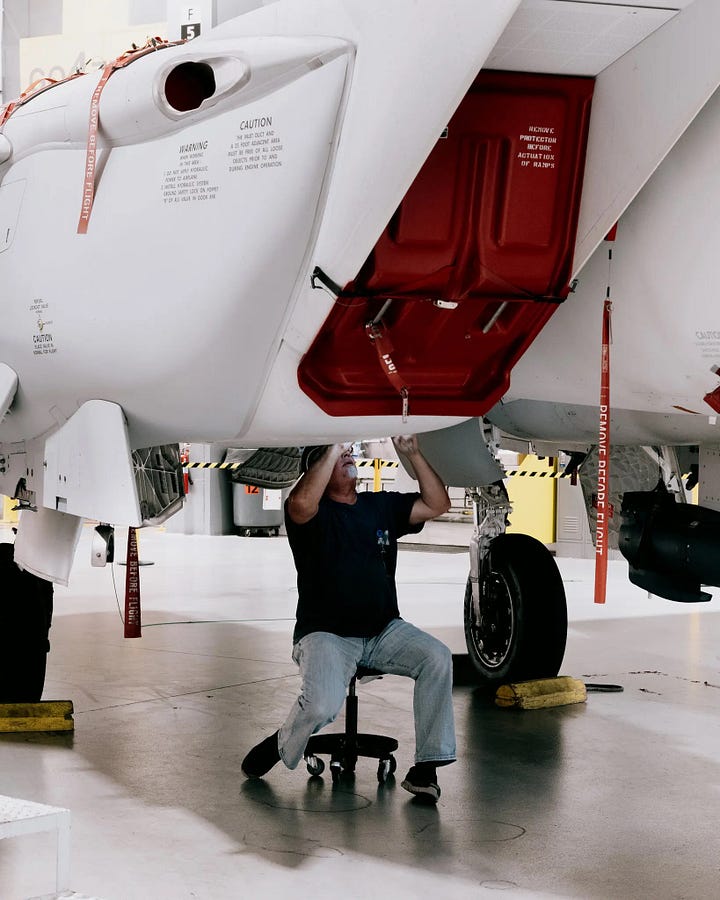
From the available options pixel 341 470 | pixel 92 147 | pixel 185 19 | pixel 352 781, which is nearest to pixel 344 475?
pixel 341 470

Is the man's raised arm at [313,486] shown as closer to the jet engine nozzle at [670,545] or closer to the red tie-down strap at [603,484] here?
the red tie-down strap at [603,484]

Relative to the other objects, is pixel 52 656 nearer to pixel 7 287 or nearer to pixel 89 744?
pixel 89 744

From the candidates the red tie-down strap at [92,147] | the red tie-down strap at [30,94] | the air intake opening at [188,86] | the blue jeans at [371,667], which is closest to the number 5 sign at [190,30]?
the red tie-down strap at [30,94]

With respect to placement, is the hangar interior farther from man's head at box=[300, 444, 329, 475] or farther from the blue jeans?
man's head at box=[300, 444, 329, 475]

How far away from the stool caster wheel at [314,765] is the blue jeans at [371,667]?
0.29m

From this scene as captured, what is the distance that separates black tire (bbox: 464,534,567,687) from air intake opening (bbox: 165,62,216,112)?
359cm

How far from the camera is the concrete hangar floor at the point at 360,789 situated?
13.0 feet

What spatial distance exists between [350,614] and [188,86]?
6.93ft

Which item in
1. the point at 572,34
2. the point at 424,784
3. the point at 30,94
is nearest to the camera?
the point at 572,34

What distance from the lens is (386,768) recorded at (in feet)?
17.0

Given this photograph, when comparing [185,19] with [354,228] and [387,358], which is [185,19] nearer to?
[387,358]

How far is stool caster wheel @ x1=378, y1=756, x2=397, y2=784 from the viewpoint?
5133 mm

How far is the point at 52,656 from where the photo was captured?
26.7 ft

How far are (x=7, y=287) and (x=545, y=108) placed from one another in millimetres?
2267
